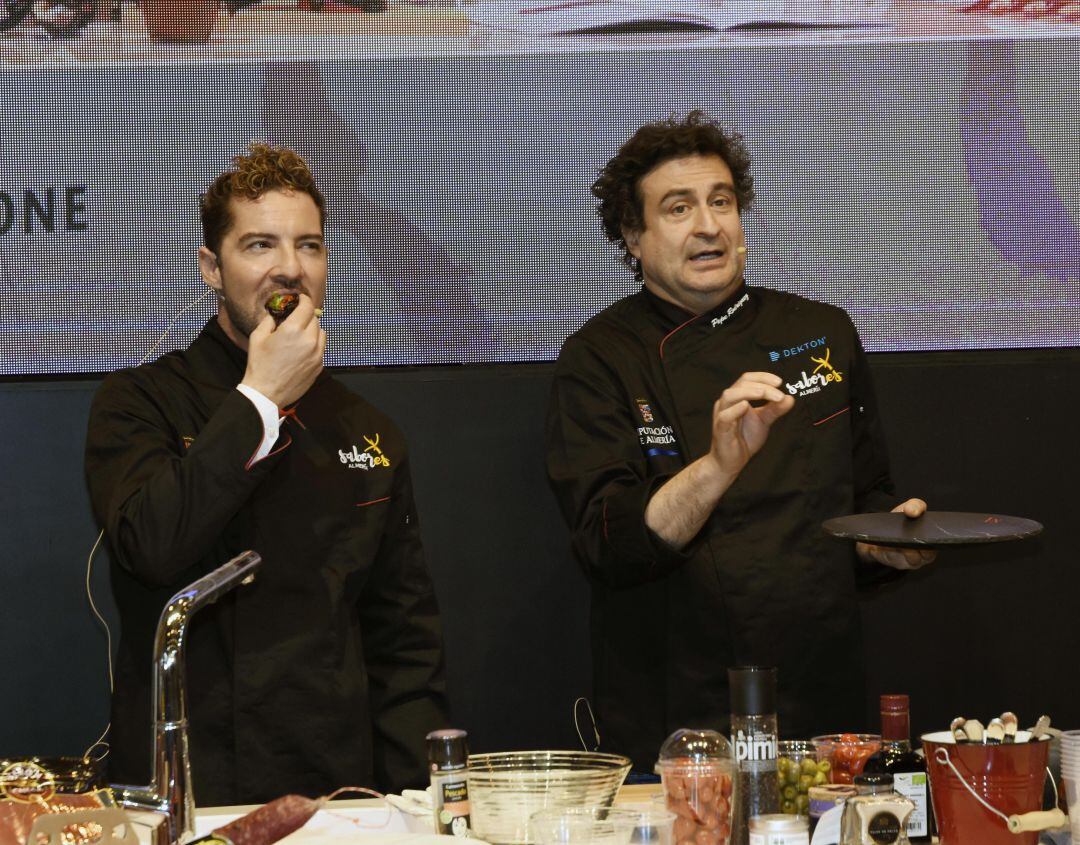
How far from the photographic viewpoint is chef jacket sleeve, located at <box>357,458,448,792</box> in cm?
222

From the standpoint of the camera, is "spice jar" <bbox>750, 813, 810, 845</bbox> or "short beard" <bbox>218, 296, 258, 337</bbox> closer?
"spice jar" <bbox>750, 813, 810, 845</bbox>

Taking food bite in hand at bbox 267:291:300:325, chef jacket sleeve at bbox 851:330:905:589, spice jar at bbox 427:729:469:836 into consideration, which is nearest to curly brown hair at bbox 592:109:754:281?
chef jacket sleeve at bbox 851:330:905:589

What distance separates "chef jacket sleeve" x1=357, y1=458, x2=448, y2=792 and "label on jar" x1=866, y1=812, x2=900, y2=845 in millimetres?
1018

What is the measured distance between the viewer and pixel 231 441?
6.58 ft

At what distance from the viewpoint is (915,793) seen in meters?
1.51

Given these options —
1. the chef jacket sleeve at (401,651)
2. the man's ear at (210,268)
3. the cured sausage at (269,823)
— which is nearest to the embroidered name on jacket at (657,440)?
the chef jacket sleeve at (401,651)

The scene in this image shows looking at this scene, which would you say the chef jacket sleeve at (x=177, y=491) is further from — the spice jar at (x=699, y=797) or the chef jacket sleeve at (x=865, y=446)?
the chef jacket sleeve at (x=865, y=446)

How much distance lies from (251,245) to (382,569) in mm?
573

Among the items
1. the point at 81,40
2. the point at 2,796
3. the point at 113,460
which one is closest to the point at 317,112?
the point at 81,40

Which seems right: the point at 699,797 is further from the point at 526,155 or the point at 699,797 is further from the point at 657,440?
the point at 526,155

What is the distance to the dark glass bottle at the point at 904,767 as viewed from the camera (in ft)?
4.97

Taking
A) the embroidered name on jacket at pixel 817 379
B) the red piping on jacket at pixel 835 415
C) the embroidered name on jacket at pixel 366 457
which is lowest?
the embroidered name on jacket at pixel 366 457

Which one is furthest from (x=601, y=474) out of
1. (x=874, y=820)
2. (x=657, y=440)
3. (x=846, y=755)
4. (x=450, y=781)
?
(x=874, y=820)

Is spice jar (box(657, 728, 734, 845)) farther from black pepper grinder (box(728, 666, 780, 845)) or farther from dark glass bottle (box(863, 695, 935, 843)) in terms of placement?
Answer: dark glass bottle (box(863, 695, 935, 843))
